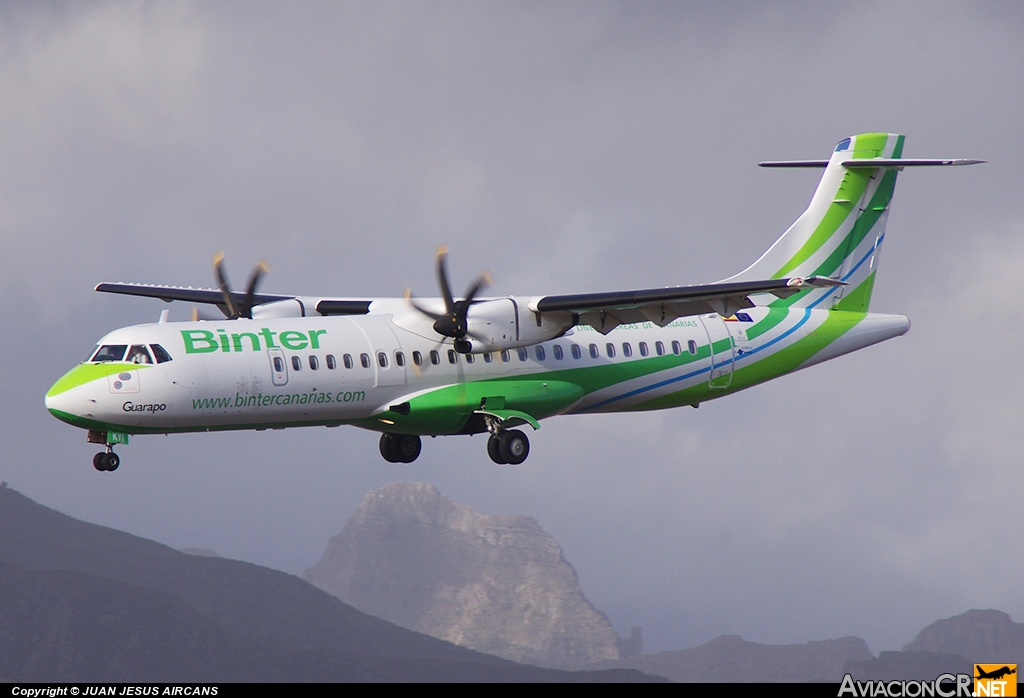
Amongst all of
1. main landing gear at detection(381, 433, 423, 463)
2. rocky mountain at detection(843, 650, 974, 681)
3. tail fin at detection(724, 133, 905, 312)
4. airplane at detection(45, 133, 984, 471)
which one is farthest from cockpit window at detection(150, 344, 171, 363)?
rocky mountain at detection(843, 650, 974, 681)

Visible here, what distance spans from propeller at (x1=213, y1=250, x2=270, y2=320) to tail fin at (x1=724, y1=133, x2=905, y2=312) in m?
13.6

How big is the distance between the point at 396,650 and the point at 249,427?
479 feet

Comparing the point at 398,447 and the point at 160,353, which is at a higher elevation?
the point at 160,353

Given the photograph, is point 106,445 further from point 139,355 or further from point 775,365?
point 775,365

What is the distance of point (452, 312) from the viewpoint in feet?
94.6

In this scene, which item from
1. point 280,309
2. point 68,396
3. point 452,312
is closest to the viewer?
point 68,396

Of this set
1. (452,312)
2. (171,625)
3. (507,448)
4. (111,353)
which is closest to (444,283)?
(452,312)

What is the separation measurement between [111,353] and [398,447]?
852cm

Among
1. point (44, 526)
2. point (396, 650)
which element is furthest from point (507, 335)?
point (44, 526)

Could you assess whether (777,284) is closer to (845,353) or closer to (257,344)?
(845,353)

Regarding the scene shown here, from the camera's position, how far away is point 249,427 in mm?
27812

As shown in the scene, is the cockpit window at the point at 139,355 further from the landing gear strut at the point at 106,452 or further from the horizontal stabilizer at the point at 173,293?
the horizontal stabilizer at the point at 173,293

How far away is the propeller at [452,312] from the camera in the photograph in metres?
28.6

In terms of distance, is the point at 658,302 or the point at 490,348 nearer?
the point at 658,302
